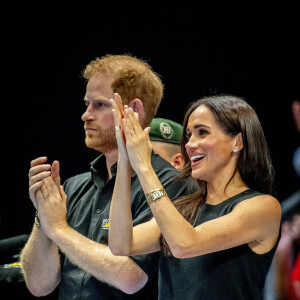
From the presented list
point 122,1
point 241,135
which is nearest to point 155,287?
point 241,135

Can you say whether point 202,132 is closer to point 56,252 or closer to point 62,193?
point 62,193

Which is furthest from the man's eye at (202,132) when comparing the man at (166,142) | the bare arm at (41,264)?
the man at (166,142)

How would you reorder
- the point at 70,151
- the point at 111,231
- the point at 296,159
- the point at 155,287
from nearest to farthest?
1. the point at 111,231
2. the point at 155,287
3. the point at 296,159
4. the point at 70,151

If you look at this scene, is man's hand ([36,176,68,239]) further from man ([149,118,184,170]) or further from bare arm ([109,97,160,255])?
man ([149,118,184,170])

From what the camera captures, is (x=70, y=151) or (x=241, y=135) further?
(x=70, y=151)

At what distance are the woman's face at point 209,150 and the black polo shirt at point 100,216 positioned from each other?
198 millimetres

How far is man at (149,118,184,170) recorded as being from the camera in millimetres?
2842

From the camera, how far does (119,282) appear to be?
5.74ft

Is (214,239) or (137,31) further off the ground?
(137,31)

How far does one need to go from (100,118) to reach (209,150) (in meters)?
0.52

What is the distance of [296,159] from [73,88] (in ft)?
5.49

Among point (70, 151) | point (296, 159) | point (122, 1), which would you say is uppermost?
point (122, 1)

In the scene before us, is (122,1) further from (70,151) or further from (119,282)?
(119,282)

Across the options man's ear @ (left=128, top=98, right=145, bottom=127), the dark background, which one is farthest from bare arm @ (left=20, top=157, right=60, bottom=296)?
the dark background
